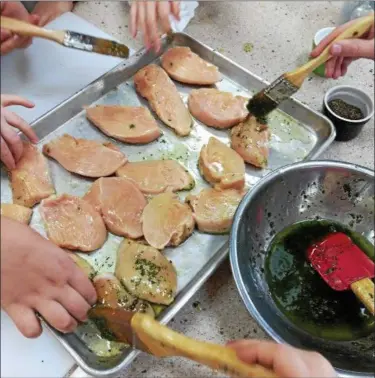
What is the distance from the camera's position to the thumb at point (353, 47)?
1.07 m

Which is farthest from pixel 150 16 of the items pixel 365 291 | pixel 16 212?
pixel 365 291

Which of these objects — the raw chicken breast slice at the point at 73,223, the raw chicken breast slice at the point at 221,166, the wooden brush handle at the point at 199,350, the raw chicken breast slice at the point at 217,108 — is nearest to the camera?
the wooden brush handle at the point at 199,350

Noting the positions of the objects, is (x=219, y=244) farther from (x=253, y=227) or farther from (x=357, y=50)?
(x=357, y=50)

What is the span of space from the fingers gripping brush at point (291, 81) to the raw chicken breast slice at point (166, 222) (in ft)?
1.09

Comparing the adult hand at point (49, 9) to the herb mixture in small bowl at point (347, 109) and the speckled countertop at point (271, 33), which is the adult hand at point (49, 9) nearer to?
the speckled countertop at point (271, 33)

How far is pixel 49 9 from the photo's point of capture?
1484mm

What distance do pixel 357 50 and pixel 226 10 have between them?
0.69 m

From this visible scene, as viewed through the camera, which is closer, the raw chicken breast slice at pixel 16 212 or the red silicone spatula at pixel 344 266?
the red silicone spatula at pixel 344 266

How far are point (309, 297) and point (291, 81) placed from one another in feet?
1.63

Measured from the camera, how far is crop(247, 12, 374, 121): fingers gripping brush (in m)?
1.09

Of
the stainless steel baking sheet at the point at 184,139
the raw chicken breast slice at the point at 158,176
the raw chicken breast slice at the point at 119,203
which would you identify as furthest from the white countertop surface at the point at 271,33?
the raw chicken breast slice at the point at 119,203

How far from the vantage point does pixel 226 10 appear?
5.43 feet

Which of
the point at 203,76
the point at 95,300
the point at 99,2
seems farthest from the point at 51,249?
the point at 99,2

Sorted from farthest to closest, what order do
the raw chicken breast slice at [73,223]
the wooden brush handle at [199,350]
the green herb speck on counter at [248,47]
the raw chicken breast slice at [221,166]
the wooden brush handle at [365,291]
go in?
1. the green herb speck on counter at [248,47]
2. the raw chicken breast slice at [221,166]
3. the raw chicken breast slice at [73,223]
4. the wooden brush handle at [365,291]
5. the wooden brush handle at [199,350]
